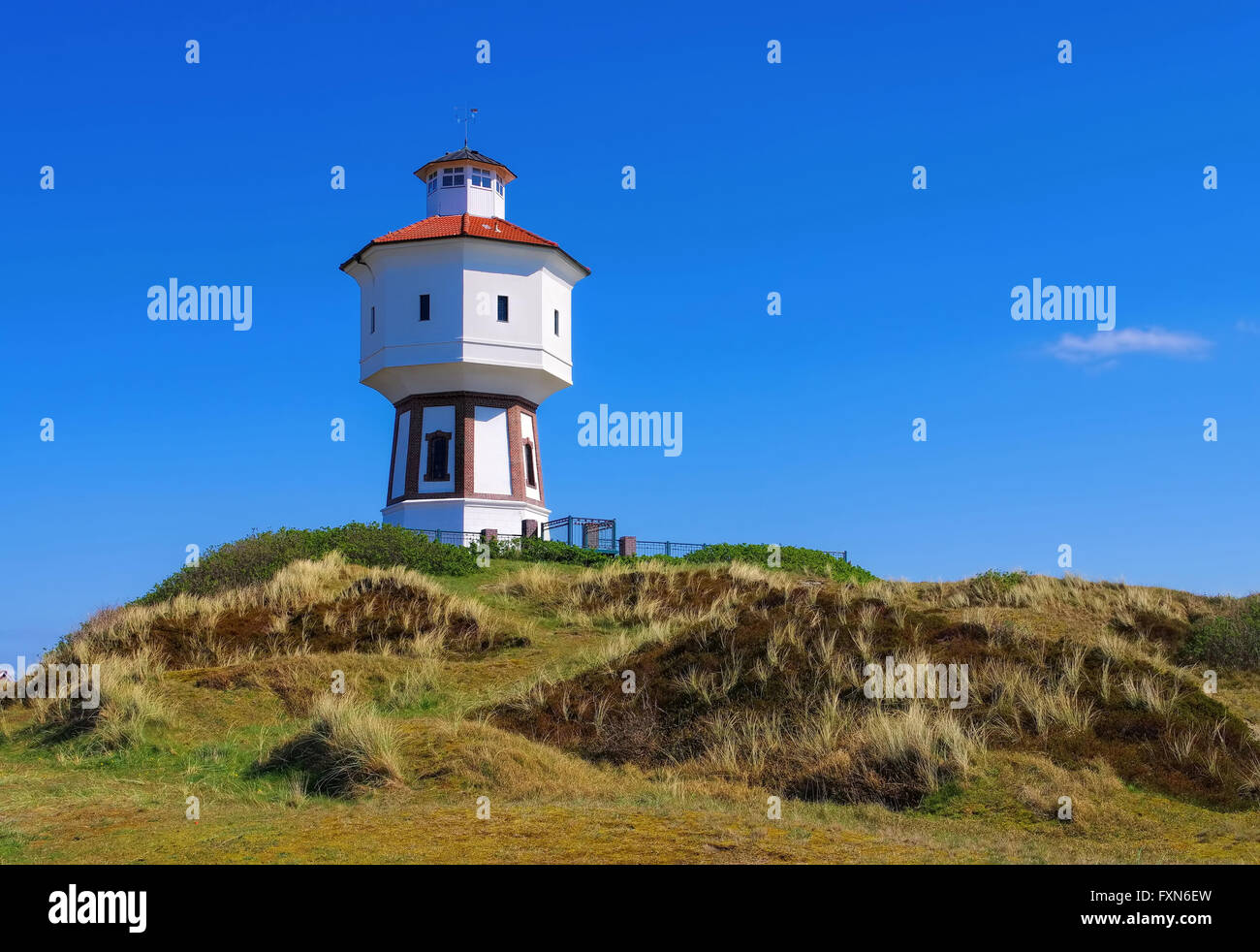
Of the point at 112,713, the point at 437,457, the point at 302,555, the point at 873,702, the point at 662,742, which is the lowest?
the point at 662,742

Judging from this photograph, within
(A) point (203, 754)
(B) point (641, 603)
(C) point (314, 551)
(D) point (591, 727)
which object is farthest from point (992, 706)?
(C) point (314, 551)

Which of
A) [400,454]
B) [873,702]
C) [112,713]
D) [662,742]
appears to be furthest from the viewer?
[400,454]

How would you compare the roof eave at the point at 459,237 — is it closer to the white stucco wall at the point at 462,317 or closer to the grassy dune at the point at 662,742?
the white stucco wall at the point at 462,317

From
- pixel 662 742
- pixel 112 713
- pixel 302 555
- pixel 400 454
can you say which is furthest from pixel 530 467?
pixel 662 742

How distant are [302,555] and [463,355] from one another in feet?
40.5

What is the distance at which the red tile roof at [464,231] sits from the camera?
42.3 m

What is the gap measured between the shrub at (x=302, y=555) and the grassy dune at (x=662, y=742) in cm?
750

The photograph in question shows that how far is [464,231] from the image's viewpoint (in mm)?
42125

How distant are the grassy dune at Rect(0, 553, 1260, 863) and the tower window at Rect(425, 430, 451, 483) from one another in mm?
20516

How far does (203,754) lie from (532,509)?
29329 mm

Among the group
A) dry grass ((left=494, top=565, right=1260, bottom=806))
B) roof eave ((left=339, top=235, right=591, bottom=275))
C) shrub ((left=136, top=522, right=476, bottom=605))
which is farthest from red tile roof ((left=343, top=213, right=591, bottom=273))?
dry grass ((left=494, top=565, right=1260, bottom=806))

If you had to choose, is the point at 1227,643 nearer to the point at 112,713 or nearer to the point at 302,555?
the point at 112,713
